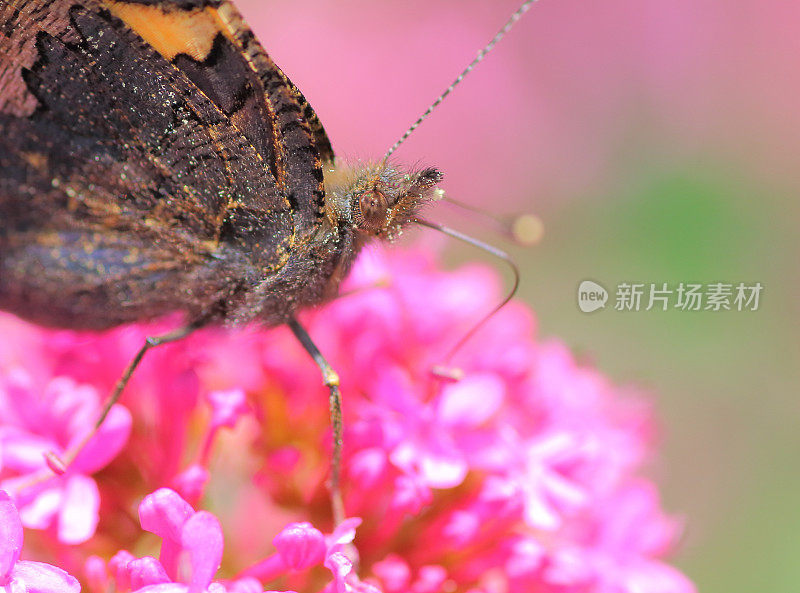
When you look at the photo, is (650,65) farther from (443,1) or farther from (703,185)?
(443,1)

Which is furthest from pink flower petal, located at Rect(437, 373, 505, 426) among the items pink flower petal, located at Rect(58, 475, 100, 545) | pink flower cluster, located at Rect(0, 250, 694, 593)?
pink flower petal, located at Rect(58, 475, 100, 545)

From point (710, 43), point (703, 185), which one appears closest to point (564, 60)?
point (710, 43)

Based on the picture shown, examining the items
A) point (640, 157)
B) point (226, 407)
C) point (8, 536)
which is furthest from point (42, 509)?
point (640, 157)

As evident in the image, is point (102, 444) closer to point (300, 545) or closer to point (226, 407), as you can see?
point (226, 407)

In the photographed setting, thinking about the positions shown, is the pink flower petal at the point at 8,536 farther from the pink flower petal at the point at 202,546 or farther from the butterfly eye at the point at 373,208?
the butterfly eye at the point at 373,208

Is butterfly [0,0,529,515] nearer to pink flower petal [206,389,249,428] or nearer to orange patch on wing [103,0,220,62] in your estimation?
orange patch on wing [103,0,220,62]
